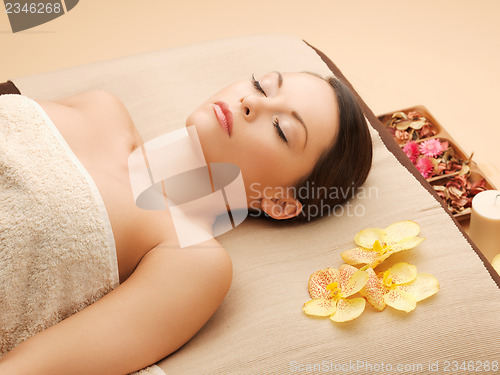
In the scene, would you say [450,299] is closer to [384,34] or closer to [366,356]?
[366,356]

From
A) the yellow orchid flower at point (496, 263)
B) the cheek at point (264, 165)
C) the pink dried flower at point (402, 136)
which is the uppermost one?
the cheek at point (264, 165)

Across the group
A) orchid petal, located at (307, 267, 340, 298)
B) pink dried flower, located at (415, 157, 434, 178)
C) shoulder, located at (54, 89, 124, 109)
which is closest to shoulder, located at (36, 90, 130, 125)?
shoulder, located at (54, 89, 124, 109)

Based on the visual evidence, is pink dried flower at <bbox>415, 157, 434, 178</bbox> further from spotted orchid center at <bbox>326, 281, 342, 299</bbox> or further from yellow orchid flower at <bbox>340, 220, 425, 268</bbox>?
spotted orchid center at <bbox>326, 281, 342, 299</bbox>

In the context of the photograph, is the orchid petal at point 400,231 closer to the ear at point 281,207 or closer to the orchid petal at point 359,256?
the orchid petal at point 359,256

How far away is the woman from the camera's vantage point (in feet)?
4.05

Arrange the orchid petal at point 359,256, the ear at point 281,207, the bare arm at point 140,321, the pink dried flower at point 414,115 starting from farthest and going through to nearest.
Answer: the pink dried flower at point 414,115, the ear at point 281,207, the orchid petal at point 359,256, the bare arm at point 140,321

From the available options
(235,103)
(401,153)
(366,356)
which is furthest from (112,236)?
(401,153)

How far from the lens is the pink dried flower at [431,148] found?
7.07 ft

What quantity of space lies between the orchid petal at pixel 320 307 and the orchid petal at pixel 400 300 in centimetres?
12

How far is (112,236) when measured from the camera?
1.35 meters

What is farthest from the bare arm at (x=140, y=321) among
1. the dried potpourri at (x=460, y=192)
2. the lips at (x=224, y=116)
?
the dried potpourri at (x=460, y=192)

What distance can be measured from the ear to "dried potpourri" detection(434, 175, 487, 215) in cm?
75

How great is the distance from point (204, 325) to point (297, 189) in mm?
416

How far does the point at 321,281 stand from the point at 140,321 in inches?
16.9
